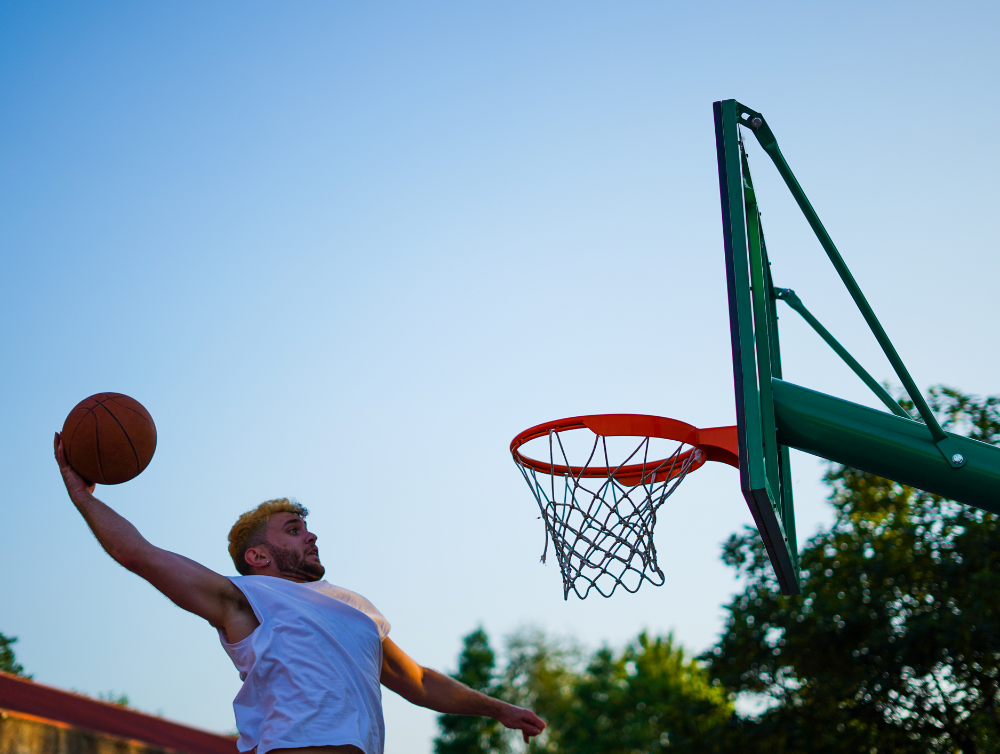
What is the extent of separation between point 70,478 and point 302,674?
1234 millimetres

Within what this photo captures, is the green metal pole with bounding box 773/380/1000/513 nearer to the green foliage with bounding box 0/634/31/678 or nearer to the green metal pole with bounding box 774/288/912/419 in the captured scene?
the green metal pole with bounding box 774/288/912/419

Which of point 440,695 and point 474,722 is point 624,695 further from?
point 440,695

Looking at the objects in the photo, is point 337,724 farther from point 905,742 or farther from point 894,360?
point 905,742

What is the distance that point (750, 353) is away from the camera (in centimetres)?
428

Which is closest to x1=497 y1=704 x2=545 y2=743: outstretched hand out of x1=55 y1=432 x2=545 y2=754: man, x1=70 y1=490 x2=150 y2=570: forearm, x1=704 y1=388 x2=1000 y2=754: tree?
x1=55 y1=432 x2=545 y2=754: man

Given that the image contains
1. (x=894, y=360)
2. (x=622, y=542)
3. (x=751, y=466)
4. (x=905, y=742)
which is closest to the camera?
(x=751, y=466)

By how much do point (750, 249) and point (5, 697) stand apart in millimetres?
6624

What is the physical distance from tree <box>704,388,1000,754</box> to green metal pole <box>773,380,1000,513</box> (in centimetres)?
749

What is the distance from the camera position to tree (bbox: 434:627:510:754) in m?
37.6

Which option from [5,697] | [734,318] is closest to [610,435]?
A: [734,318]

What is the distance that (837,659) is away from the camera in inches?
493

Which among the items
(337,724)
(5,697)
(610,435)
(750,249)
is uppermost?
(750,249)

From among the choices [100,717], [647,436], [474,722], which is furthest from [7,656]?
[474,722]

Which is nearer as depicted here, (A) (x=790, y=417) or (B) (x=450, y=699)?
(B) (x=450, y=699)
